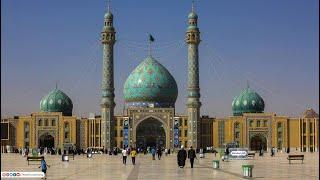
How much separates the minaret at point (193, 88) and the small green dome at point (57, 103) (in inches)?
646

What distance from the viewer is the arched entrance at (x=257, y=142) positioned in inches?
3120

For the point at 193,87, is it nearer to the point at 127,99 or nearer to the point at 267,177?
the point at 127,99

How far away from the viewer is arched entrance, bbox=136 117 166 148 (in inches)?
3076

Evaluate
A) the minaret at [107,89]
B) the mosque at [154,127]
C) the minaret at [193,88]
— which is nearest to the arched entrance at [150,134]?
the mosque at [154,127]

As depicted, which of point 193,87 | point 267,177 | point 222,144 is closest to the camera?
point 267,177

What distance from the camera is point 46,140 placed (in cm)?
8069

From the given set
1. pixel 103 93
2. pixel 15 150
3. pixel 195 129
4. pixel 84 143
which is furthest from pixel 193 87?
pixel 15 150

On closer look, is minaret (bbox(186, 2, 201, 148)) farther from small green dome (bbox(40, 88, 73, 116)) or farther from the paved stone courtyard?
the paved stone courtyard

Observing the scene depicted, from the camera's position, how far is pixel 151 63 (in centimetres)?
7950

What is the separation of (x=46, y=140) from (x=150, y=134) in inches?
469

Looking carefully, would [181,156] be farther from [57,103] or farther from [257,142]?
[57,103]

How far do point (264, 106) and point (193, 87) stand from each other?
13505 mm

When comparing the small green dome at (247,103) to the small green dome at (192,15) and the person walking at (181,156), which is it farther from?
the person walking at (181,156)

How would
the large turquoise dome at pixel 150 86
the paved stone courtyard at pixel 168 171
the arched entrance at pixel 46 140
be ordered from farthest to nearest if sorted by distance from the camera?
the arched entrance at pixel 46 140
the large turquoise dome at pixel 150 86
the paved stone courtyard at pixel 168 171
